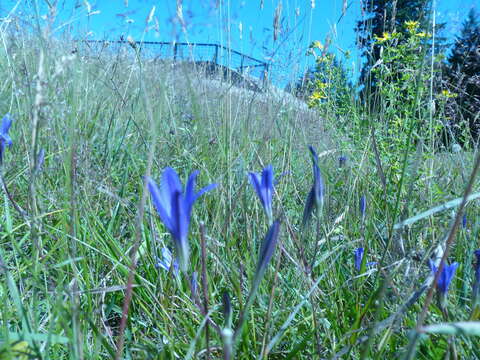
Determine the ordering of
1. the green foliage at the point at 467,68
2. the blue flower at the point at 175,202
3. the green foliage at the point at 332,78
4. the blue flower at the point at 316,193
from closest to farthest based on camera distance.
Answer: the blue flower at the point at 175,202, the blue flower at the point at 316,193, the green foliage at the point at 467,68, the green foliage at the point at 332,78

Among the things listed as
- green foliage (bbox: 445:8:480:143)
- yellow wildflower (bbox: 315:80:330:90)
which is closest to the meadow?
green foliage (bbox: 445:8:480:143)

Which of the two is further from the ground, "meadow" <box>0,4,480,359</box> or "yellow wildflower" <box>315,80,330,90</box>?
"yellow wildflower" <box>315,80,330,90</box>

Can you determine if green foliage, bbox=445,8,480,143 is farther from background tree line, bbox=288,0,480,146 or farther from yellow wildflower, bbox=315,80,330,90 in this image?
yellow wildflower, bbox=315,80,330,90

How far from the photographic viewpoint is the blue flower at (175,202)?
522mm

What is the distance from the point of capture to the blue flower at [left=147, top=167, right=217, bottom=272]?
52 cm

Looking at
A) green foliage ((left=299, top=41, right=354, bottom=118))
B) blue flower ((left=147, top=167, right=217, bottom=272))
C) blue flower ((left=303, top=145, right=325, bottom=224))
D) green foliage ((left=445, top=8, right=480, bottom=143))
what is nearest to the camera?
blue flower ((left=147, top=167, right=217, bottom=272))

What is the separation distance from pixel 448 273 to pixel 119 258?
70 cm

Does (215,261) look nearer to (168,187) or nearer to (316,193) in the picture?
(316,193)

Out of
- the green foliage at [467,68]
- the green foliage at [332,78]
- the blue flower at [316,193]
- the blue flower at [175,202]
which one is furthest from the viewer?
the green foliage at [332,78]

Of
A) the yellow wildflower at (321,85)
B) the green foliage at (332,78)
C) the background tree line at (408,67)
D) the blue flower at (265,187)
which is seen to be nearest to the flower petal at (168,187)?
the blue flower at (265,187)

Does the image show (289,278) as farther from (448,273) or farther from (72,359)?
(72,359)

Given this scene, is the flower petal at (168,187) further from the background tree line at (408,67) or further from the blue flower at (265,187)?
the background tree line at (408,67)

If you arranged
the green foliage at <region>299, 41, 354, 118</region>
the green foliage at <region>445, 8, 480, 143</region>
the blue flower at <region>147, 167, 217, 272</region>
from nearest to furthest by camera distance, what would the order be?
1. the blue flower at <region>147, 167, 217, 272</region>
2. the green foliage at <region>445, 8, 480, 143</region>
3. the green foliage at <region>299, 41, 354, 118</region>

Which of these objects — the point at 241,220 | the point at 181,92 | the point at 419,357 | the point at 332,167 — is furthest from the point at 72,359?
the point at 181,92
